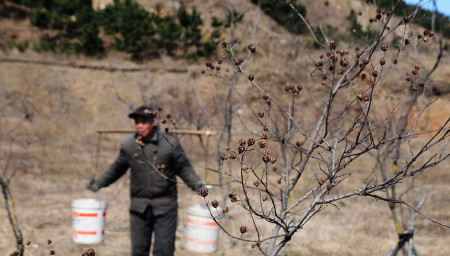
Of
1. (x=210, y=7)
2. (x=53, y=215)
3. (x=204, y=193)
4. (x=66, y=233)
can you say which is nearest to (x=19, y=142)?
(x=53, y=215)

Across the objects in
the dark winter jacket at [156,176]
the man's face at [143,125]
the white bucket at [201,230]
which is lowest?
the white bucket at [201,230]

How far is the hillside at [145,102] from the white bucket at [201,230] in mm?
834

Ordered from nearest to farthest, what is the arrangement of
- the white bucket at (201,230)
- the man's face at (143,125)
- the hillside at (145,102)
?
the man's face at (143,125)
the white bucket at (201,230)
the hillside at (145,102)

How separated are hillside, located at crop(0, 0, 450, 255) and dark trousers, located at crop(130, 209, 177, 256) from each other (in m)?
1.46

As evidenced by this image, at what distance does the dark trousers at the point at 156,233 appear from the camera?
13.8 feet

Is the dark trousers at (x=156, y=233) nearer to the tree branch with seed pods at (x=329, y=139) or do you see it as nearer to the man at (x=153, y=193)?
the man at (x=153, y=193)

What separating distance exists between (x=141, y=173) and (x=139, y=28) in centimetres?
2056

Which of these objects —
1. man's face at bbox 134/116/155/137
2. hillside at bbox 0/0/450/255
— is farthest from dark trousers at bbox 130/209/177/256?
hillside at bbox 0/0/450/255

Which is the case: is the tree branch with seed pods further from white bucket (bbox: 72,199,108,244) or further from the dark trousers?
white bucket (bbox: 72,199,108,244)

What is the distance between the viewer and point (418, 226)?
789cm

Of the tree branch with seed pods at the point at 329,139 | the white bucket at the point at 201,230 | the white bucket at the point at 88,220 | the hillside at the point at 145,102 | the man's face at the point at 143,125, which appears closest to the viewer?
the tree branch with seed pods at the point at 329,139

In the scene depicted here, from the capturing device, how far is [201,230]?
4961 millimetres

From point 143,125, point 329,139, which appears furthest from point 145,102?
point 329,139

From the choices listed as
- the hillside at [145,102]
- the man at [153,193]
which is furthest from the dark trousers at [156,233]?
the hillside at [145,102]
